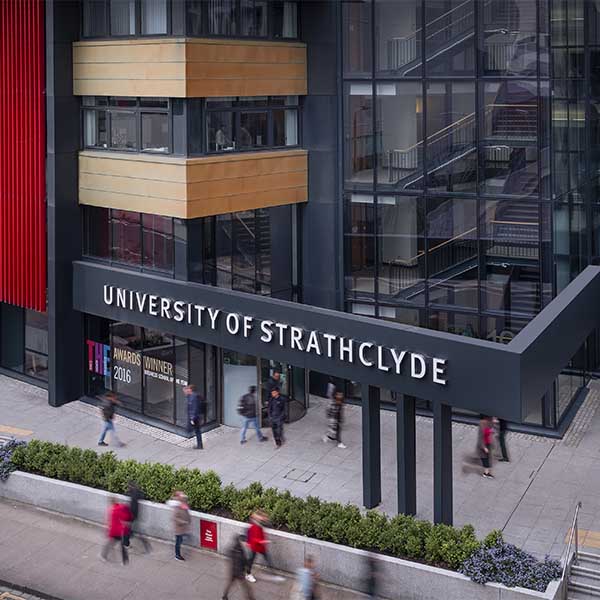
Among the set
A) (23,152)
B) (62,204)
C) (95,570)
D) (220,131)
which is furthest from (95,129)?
(95,570)

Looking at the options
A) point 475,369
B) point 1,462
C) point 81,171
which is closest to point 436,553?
point 475,369

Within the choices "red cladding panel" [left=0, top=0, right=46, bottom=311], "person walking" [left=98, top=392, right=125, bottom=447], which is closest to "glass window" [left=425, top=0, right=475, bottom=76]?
"red cladding panel" [left=0, top=0, right=46, bottom=311]

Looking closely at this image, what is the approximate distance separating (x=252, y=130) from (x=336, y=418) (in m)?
8.01

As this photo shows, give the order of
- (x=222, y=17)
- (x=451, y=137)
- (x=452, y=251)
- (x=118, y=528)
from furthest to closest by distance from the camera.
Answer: (x=452, y=251), (x=451, y=137), (x=222, y=17), (x=118, y=528)

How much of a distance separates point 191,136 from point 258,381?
6.89 m

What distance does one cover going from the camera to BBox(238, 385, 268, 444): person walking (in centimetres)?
2858

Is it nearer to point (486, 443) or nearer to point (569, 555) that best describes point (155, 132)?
point (486, 443)

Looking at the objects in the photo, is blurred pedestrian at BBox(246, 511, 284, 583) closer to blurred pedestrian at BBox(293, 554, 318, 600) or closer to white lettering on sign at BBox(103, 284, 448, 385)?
Result: blurred pedestrian at BBox(293, 554, 318, 600)

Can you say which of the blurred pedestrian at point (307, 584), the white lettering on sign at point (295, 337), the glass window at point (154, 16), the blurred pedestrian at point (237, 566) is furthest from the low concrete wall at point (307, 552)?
the glass window at point (154, 16)

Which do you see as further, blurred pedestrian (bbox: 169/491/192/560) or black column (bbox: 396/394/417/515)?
black column (bbox: 396/394/417/515)

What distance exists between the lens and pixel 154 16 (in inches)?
1112

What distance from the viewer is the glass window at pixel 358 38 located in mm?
29938

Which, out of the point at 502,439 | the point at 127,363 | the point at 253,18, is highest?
the point at 253,18

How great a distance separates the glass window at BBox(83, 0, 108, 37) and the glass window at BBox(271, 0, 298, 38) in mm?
4524
